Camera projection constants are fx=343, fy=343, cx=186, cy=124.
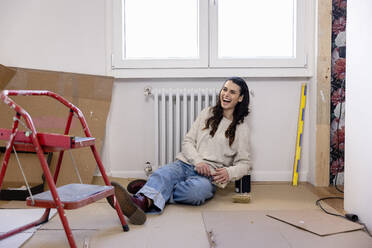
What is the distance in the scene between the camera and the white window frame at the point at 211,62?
246 cm

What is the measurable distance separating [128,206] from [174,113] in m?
1.04

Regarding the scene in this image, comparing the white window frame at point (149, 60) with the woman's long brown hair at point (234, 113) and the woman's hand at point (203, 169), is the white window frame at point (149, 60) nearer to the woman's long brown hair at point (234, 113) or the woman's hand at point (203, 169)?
the woman's long brown hair at point (234, 113)

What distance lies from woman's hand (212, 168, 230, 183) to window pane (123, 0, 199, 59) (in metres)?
0.94

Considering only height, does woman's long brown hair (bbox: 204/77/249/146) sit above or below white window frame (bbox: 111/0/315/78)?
below

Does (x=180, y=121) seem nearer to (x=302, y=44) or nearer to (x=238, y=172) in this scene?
(x=238, y=172)

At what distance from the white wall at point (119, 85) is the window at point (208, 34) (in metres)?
0.11

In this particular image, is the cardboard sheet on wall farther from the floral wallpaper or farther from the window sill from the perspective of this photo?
the floral wallpaper

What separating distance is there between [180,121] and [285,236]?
1.24 meters

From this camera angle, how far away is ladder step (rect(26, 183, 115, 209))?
1244 mm

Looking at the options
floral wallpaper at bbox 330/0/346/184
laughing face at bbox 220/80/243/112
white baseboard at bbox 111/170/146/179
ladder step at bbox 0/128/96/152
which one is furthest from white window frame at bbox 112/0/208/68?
ladder step at bbox 0/128/96/152

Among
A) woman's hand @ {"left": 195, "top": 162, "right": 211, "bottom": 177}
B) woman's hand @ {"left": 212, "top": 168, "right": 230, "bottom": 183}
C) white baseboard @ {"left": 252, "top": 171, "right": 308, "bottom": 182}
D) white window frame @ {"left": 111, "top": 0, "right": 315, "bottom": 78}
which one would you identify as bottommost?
white baseboard @ {"left": 252, "top": 171, "right": 308, "bottom": 182}

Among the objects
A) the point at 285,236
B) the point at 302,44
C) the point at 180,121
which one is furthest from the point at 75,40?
the point at 285,236

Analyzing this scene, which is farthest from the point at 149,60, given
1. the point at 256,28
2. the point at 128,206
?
the point at 128,206

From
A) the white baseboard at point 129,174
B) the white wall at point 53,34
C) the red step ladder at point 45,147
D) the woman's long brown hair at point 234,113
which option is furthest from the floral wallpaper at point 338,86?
the red step ladder at point 45,147
